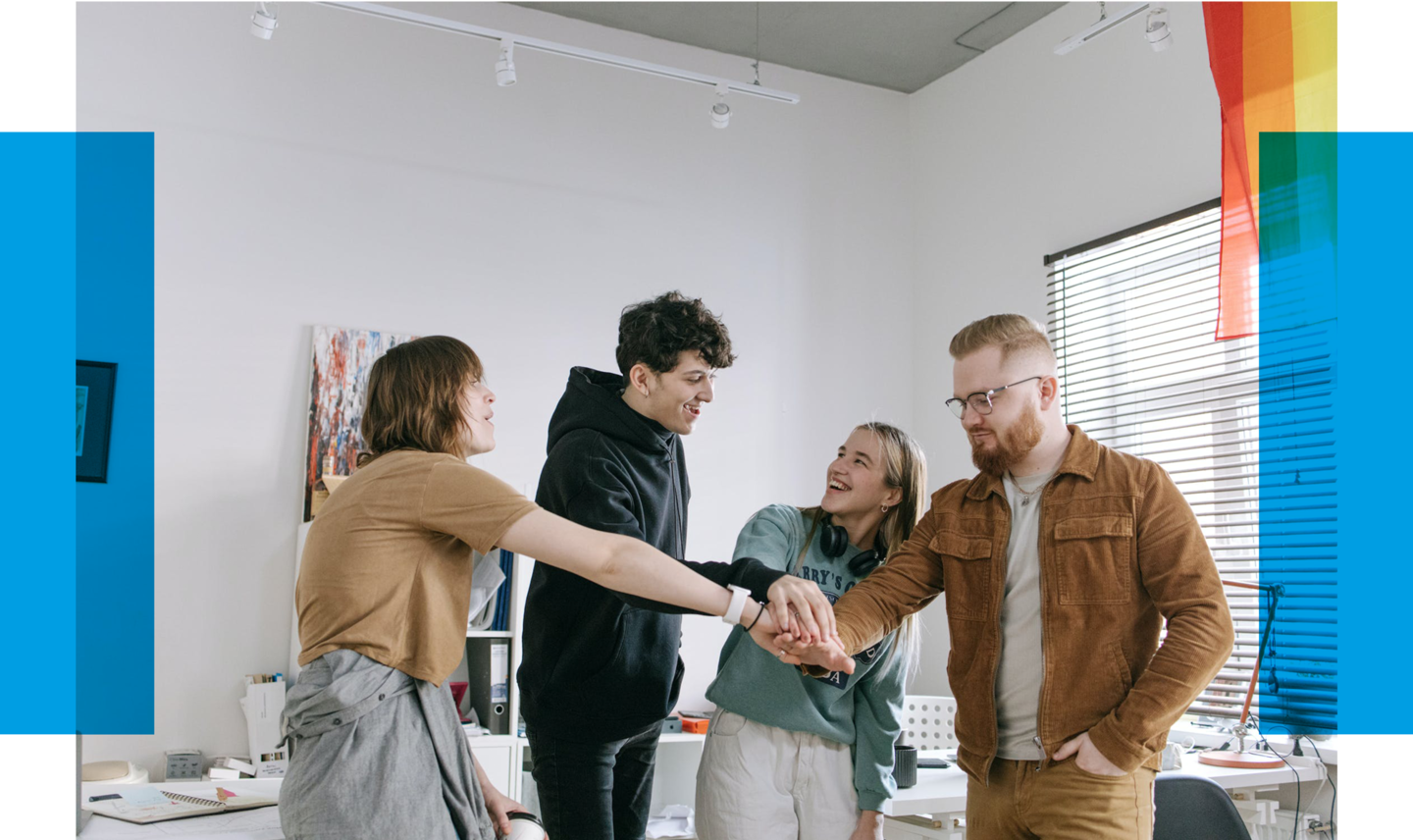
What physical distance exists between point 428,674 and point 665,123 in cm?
375

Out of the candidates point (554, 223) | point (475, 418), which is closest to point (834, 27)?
point (554, 223)

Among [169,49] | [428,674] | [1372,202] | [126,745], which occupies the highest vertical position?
[169,49]

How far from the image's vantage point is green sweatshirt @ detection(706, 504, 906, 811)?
2.24 meters

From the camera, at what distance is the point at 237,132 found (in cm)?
417

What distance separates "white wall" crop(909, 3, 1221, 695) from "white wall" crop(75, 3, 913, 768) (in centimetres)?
21

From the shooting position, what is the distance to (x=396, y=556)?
167 centimetres

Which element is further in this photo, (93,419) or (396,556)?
(93,419)

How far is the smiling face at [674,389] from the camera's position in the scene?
7.64ft

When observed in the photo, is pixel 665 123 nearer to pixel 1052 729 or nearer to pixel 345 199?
pixel 345 199

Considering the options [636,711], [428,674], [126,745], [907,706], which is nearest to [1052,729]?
[636,711]

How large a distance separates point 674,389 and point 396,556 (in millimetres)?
814

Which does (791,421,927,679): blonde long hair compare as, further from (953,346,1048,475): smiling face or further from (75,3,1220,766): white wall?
(75,3,1220,766): white wall

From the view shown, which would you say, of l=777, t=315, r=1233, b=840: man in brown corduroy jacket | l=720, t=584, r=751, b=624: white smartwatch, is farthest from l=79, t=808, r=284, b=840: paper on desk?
l=777, t=315, r=1233, b=840: man in brown corduroy jacket

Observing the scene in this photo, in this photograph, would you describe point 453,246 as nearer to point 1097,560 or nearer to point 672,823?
point 672,823
